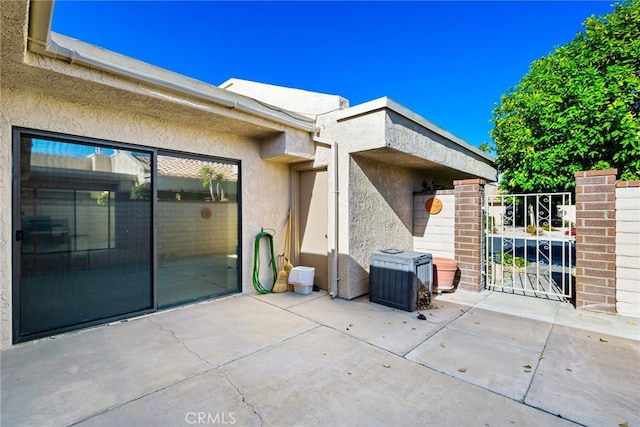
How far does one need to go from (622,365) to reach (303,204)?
6.08 meters

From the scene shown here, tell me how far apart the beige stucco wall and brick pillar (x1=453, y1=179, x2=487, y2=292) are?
442cm

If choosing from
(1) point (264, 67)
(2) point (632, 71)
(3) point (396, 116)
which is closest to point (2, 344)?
(3) point (396, 116)

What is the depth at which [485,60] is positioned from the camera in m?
12.2

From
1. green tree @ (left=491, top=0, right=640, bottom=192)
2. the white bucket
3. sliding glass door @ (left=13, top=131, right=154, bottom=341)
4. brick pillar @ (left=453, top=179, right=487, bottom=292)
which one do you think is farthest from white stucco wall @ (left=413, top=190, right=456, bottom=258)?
sliding glass door @ (left=13, top=131, right=154, bottom=341)

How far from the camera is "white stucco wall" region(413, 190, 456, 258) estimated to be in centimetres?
723

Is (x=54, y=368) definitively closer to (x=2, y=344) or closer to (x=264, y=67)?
(x=2, y=344)

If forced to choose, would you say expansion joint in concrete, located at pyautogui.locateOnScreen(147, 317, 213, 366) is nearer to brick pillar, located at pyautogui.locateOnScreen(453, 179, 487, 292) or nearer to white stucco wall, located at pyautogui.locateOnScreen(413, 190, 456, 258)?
white stucco wall, located at pyautogui.locateOnScreen(413, 190, 456, 258)

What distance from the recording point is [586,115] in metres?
7.57

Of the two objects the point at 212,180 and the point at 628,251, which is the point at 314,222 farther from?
the point at 628,251

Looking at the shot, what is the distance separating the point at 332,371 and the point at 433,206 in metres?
5.61

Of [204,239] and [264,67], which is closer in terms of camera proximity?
[204,239]

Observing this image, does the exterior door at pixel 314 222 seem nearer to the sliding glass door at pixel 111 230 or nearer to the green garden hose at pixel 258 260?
the green garden hose at pixel 258 260

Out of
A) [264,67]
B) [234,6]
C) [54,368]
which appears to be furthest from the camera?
[264,67]

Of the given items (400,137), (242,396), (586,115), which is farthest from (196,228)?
(586,115)
